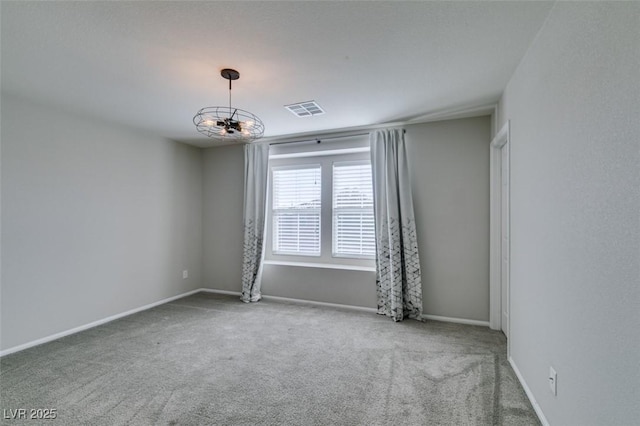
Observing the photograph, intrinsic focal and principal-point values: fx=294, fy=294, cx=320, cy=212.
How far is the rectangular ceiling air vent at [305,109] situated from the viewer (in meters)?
3.13

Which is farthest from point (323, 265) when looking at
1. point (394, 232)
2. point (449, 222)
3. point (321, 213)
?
point (449, 222)

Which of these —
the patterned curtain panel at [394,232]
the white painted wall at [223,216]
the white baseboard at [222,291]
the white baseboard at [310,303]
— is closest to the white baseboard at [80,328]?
the white baseboard at [222,291]

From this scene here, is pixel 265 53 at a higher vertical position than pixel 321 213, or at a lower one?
higher

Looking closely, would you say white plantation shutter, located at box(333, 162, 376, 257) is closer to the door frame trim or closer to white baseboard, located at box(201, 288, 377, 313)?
white baseboard, located at box(201, 288, 377, 313)

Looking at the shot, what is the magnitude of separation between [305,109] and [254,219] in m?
2.00

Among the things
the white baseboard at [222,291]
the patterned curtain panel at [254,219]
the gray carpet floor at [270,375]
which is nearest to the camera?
the gray carpet floor at [270,375]

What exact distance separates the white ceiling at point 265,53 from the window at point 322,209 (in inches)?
47.3

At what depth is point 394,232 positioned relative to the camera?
3.70 metres

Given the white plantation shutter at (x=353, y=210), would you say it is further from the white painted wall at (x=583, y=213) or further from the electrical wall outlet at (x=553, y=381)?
the electrical wall outlet at (x=553, y=381)

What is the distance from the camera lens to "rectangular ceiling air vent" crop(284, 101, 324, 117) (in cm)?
313

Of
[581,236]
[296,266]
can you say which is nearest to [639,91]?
[581,236]

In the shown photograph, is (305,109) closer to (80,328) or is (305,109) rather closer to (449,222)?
(449,222)

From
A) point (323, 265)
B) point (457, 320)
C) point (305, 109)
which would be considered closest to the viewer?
point (305, 109)

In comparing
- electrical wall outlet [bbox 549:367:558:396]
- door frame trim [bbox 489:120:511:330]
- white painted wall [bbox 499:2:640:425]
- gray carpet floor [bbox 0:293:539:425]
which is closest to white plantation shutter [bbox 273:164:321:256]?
gray carpet floor [bbox 0:293:539:425]
